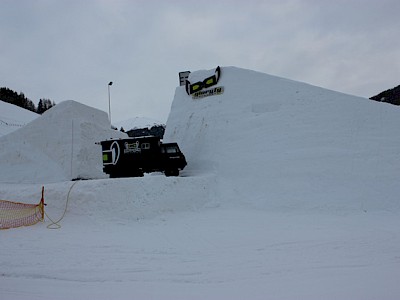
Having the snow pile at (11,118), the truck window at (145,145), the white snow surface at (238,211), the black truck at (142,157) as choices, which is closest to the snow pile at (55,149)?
the white snow surface at (238,211)

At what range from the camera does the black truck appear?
1362 cm

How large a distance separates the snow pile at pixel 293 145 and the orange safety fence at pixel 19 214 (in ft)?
23.0

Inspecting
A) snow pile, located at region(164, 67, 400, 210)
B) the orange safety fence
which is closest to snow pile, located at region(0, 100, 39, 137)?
the orange safety fence

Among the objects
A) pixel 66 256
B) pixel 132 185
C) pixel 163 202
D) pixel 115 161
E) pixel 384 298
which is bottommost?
pixel 384 298

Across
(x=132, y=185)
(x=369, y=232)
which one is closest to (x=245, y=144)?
(x=132, y=185)

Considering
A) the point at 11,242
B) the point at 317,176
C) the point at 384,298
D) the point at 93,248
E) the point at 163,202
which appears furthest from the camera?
the point at 317,176

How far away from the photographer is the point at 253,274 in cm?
502

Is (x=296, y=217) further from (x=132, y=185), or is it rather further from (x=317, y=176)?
(x=132, y=185)

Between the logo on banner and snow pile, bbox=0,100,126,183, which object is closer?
the logo on banner

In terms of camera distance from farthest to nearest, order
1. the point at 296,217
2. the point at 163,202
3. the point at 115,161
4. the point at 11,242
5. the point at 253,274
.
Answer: the point at 115,161 < the point at 163,202 < the point at 296,217 < the point at 11,242 < the point at 253,274

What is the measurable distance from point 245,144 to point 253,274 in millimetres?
9287

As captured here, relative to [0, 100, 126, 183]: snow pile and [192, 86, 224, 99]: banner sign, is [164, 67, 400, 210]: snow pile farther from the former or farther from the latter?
[0, 100, 126, 183]: snow pile

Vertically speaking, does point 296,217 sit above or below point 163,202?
below

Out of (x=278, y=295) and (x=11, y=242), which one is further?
(x=11, y=242)
